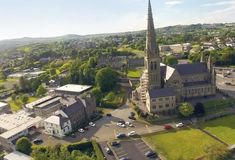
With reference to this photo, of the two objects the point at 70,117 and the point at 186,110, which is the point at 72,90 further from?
the point at 186,110

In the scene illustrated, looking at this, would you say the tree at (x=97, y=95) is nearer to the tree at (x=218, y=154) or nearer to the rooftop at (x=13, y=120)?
the rooftop at (x=13, y=120)

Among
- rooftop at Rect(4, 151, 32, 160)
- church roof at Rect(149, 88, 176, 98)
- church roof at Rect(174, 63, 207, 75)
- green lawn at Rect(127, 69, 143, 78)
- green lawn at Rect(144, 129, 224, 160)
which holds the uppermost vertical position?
church roof at Rect(174, 63, 207, 75)

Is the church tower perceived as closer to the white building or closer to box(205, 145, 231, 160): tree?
the white building

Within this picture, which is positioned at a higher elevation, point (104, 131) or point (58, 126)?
point (58, 126)

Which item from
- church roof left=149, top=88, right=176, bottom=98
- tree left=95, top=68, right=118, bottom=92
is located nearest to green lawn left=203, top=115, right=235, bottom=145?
church roof left=149, top=88, right=176, bottom=98

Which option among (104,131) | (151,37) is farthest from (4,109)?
(151,37)

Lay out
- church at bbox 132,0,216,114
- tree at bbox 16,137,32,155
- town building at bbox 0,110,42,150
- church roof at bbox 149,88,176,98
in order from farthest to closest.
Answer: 1. church at bbox 132,0,216,114
2. church roof at bbox 149,88,176,98
3. town building at bbox 0,110,42,150
4. tree at bbox 16,137,32,155

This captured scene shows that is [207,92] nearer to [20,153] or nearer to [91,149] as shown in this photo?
[91,149]

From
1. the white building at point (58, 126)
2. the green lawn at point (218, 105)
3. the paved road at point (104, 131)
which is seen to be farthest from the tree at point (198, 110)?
the white building at point (58, 126)
